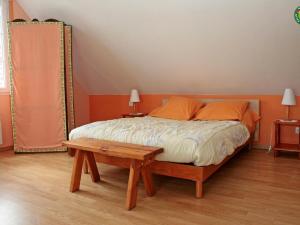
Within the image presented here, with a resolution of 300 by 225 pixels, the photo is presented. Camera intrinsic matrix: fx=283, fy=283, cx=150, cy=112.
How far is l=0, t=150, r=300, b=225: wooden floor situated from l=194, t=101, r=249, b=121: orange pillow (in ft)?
2.47

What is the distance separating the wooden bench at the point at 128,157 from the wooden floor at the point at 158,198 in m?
0.10

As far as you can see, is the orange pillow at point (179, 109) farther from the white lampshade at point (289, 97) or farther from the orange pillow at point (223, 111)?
the white lampshade at point (289, 97)

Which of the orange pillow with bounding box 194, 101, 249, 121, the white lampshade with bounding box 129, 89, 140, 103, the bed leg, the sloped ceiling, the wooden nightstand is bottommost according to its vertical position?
the bed leg

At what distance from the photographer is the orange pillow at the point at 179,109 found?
440 centimetres

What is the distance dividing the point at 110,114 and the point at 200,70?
225 cm

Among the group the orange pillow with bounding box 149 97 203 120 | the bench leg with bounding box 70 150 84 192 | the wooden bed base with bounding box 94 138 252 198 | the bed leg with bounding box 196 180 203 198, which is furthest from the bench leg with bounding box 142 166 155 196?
the orange pillow with bounding box 149 97 203 120

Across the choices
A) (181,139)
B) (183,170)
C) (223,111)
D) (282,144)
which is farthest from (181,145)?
(282,144)

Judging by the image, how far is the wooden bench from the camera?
246 cm

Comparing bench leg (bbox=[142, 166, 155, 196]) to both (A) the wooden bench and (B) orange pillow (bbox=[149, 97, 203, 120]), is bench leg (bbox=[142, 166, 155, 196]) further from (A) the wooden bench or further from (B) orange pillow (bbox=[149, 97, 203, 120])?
(B) orange pillow (bbox=[149, 97, 203, 120])

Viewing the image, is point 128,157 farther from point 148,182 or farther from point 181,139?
point 181,139

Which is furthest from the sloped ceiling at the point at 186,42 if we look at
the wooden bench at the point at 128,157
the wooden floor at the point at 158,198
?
the wooden bench at the point at 128,157

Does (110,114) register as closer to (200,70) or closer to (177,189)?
(200,70)

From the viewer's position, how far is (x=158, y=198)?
2672mm

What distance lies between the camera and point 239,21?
11.7 ft
